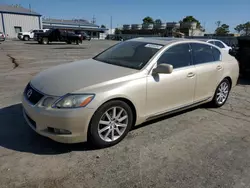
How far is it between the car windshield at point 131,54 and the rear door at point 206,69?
940 millimetres

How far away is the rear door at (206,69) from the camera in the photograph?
14.0 feet

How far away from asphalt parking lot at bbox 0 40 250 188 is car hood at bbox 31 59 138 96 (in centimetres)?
84

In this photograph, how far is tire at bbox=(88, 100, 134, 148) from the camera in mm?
2988

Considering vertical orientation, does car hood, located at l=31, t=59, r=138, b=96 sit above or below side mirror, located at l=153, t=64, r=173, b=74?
below

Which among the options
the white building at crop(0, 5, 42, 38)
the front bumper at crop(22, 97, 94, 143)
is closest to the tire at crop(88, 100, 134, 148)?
the front bumper at crop(22, 97, 94, 143)

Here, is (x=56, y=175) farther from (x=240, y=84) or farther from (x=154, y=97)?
(x=240, y=84)

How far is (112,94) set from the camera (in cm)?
300

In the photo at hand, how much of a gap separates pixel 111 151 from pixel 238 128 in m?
2.47

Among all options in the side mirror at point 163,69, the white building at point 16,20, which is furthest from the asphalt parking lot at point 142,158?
the white building at point 16,20

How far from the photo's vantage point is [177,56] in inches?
157

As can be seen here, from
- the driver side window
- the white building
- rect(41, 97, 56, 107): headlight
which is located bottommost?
rect(41, 97, 56, 107): headlight

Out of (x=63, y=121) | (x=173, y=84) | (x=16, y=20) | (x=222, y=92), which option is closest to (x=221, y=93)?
(x=222, y=92)

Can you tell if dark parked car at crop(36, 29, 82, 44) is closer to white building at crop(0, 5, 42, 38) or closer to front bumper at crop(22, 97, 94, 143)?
white building at crop(0, 5, 42, 38)

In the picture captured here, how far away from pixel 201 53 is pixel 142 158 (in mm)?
2555
